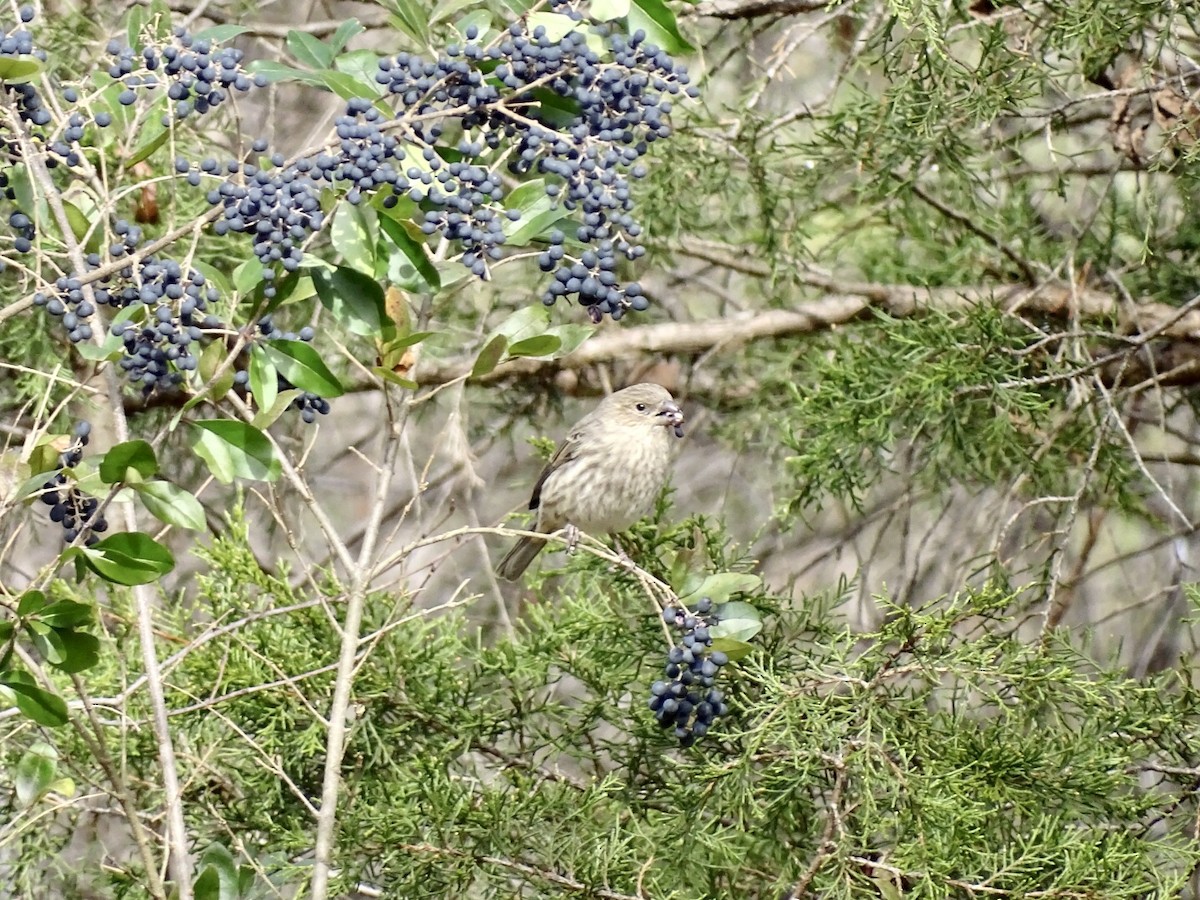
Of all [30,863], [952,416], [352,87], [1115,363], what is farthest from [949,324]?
[30,863]

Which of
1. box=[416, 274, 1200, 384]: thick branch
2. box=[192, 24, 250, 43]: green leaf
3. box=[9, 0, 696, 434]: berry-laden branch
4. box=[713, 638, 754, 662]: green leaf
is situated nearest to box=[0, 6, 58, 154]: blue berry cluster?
box=[9, 0, 696, 434]: berry-laden branch

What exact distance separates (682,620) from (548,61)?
1.11 metres

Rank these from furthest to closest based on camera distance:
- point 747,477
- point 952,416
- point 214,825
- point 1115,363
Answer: point 747,477 → point 1115,363 → point 952,416 → point 214,825

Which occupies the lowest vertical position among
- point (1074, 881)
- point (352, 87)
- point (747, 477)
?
point (747, 477)

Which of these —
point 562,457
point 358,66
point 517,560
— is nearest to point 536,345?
point 358,66

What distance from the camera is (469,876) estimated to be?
330cm

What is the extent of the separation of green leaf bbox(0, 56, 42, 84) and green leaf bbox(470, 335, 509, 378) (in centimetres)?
80

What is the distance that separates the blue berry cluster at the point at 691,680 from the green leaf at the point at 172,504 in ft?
3.06

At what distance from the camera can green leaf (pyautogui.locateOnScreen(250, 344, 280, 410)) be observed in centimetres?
242

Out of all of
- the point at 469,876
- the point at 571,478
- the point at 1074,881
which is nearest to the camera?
the point at 1074,881

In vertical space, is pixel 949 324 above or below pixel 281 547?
above

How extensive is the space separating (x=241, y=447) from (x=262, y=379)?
11cm

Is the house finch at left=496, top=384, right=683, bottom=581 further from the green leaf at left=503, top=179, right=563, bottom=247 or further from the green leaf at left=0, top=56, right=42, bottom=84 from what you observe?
the green leaf at left=0, top=56, right=42, bottom=84

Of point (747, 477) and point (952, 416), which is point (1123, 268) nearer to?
point (952, 416)
